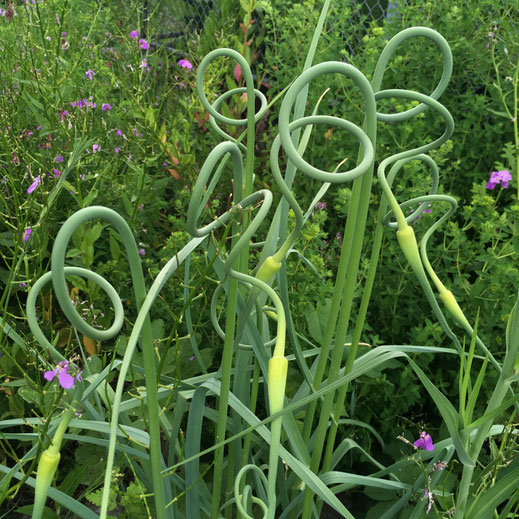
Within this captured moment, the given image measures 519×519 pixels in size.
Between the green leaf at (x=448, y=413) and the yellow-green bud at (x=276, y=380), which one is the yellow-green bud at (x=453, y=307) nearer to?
the green leaf at (x=448, y=413)

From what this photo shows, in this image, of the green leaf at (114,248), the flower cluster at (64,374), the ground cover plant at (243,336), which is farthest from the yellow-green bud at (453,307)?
the green leaf at (114,248)

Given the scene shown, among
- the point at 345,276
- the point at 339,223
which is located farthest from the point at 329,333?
the point at 339,223

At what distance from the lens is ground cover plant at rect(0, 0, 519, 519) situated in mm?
737

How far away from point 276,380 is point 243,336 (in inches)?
20.1

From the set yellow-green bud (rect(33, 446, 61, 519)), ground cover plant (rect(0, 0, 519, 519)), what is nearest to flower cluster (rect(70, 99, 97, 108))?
ground cover plant (rect(0, 0, 519, 519))

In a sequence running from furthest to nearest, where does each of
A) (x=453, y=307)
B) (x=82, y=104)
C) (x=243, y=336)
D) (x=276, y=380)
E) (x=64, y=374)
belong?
1. (x=82, y=104)
2. (x=243, y=336)
3. (x=453, y=307)
4. (x=64, y=374)
5. (x=276, y=380)

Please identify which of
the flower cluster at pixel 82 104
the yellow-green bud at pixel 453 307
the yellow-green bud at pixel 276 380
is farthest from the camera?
the flower cluster at pixel 82 104

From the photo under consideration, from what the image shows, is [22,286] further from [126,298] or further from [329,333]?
[329,333]

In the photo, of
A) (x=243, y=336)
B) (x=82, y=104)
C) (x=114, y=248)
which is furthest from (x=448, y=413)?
(x=82, y=104)

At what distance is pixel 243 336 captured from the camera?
111cm

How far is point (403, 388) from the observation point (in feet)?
5.13

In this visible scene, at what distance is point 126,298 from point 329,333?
971mm

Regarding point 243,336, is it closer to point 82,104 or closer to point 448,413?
point 448,413

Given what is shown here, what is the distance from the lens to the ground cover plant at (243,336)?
0.74m
